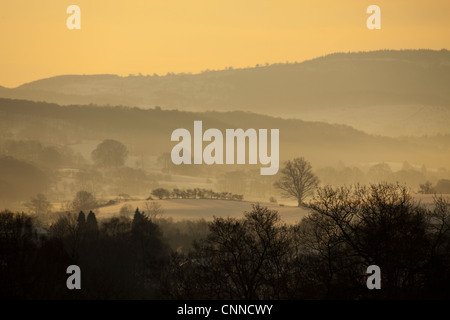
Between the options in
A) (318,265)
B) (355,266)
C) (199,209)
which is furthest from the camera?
(199,209)

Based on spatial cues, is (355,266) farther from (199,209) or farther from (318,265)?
(199,209)

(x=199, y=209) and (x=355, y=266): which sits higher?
(x=199, y=209)

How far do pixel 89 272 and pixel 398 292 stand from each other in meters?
34.8

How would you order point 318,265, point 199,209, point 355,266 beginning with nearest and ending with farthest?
1. point 355,266
2. point 318,265
3. point 199,209

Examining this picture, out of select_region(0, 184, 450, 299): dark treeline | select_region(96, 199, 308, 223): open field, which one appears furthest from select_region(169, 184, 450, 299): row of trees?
select_region(96, 199, 308, 223): open field

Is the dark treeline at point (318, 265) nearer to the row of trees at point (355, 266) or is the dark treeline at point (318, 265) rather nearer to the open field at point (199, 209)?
the row of trees at point (355, 266)

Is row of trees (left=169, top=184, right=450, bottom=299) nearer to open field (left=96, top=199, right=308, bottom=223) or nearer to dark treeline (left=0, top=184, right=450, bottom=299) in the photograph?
dark treeline (left=0, top=184, right=450, bottom=299)

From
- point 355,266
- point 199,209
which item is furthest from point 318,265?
point 199,209

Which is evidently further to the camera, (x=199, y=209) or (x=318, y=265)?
(x=199, y=209)
